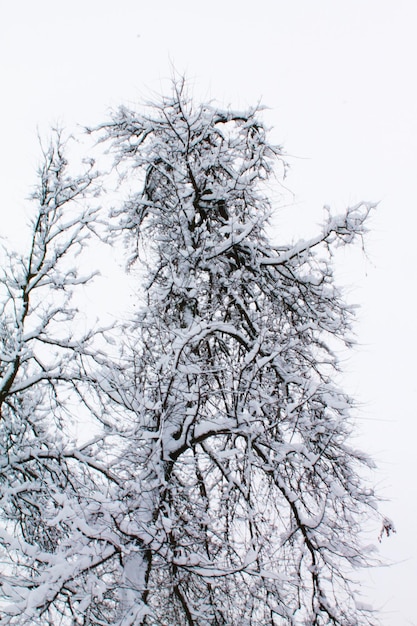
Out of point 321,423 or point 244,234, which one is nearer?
point 321,423

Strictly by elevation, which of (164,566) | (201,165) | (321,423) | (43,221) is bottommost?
(164,566)

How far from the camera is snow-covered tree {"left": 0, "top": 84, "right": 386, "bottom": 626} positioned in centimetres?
324

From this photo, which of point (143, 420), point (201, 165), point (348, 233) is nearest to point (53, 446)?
point (143, 420)

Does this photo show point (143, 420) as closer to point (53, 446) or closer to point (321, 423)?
point (321, 423)

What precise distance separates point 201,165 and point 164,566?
4467 mm

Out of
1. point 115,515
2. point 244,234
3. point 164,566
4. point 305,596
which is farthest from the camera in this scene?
point 244,234

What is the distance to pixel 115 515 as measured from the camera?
3.09 m

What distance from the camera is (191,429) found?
4066 mm

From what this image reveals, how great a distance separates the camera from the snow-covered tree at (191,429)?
3.24m

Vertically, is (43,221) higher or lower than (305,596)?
higher

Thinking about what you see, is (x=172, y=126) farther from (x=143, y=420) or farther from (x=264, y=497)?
(x=264, y=497)

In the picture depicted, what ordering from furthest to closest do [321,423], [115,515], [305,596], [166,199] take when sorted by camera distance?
1. [166,199]
2. [321,423]
3. [305,596]
4. [115,515]

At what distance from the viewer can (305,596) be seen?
3830 mm

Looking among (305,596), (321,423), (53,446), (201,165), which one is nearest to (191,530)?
(305,596)
